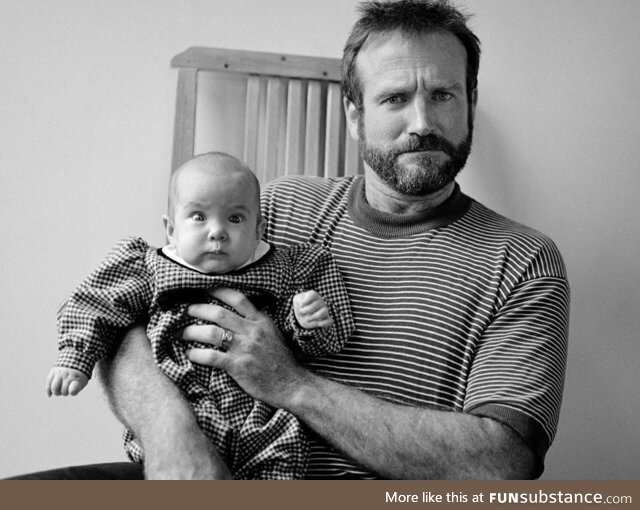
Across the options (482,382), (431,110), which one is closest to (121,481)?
(482,382)

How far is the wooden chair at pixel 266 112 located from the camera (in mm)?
1661

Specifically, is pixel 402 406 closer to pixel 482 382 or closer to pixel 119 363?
pixel 482 382

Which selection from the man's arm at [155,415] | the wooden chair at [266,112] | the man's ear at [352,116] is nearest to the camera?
the man's arm at [155,415]

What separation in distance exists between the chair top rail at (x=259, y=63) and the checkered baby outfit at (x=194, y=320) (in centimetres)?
62

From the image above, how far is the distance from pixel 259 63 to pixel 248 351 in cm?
85

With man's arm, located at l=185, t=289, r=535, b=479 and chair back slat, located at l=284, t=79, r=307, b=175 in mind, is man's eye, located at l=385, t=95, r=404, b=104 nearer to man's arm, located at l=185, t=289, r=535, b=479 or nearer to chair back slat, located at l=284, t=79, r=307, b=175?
chair back slat, located at l=284, t=79, r=307, b=175

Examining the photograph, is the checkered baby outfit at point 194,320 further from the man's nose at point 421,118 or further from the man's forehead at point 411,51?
the man's forehead at point 411,51

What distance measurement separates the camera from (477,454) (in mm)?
1056

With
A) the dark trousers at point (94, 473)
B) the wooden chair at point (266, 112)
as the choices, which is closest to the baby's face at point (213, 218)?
the dark trousers at point (94, 473)

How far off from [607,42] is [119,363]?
1517 mm

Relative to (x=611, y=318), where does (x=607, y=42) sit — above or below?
above

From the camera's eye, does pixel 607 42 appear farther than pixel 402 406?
Yes

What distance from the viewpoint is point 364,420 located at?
109cm

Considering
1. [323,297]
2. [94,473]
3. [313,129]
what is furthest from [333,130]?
[94,473]
